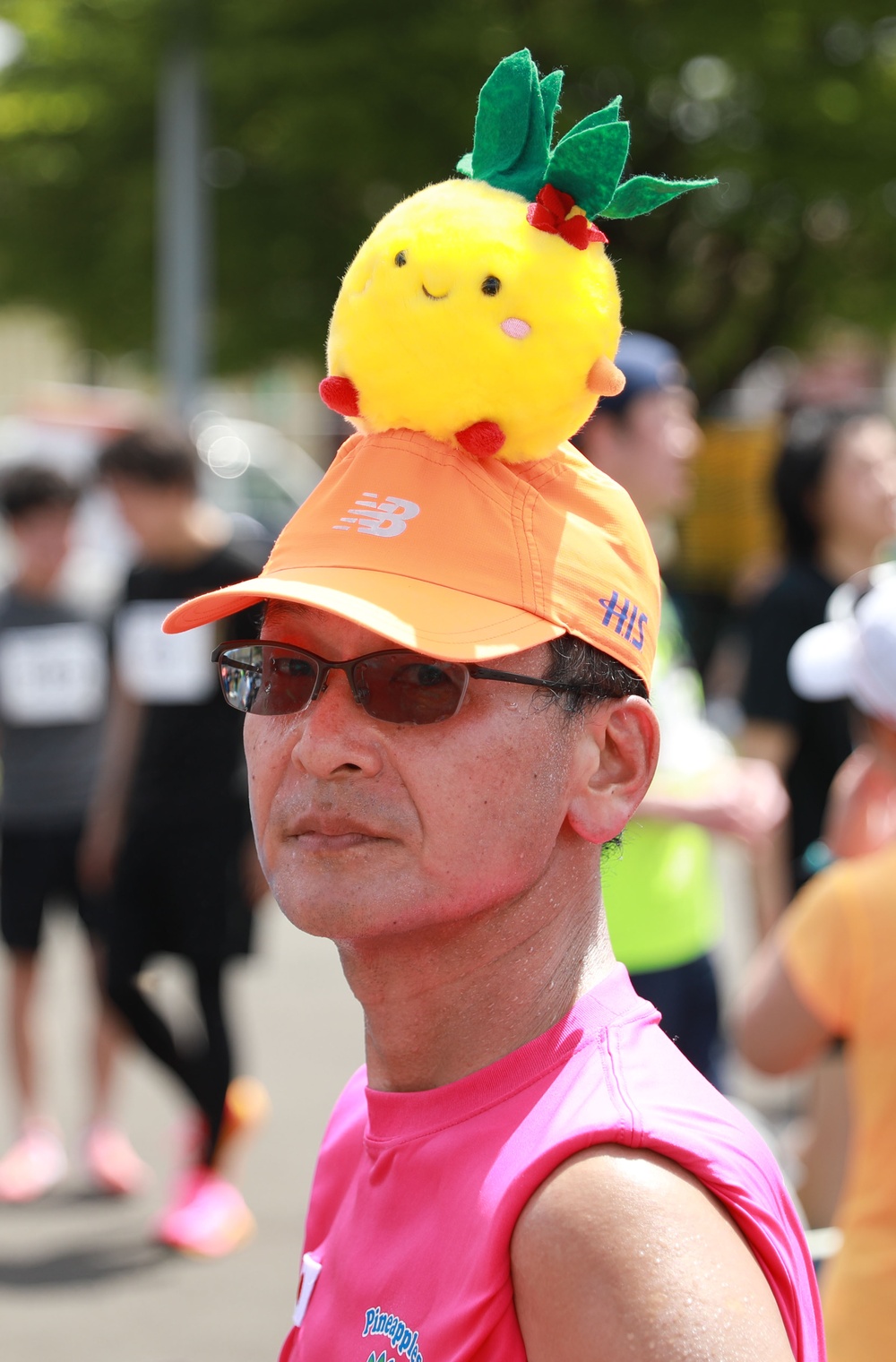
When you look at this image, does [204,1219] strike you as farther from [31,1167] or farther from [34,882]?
[34,882]

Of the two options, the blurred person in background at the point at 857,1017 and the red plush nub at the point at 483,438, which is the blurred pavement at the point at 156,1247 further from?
the red plush nub at the point at 483,438

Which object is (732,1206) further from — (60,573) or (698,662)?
(698,662)

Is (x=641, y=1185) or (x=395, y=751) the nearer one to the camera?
(x=641, y=1185)

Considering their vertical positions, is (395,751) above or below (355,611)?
below

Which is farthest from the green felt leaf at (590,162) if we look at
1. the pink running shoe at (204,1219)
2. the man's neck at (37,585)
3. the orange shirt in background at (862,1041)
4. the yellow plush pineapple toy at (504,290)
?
the man's neck at (37,585)

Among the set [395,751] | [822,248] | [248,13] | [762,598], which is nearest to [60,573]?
[762,598]

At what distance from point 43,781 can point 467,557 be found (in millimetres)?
4051

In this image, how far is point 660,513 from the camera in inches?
147

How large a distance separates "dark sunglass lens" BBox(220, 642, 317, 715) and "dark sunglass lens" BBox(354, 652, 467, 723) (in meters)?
0.09

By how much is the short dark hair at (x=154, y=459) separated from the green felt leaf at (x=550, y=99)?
332 cm

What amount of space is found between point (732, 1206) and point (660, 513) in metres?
2.64

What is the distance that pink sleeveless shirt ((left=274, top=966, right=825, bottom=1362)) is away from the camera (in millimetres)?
→ 1233

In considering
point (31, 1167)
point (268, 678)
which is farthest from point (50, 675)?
point (268, 678)

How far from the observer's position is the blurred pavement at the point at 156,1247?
4.02m
